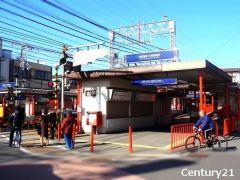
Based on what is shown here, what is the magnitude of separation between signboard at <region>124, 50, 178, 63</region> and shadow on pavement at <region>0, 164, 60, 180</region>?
1229 cm

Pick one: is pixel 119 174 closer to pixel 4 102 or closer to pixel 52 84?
pixel 52 84

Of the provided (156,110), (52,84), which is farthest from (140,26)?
(52,84)

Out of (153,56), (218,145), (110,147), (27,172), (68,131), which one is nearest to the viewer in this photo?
(27,172)

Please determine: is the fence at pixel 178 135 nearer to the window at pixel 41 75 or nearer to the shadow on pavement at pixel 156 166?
the shadow on pavement at pixel 156 166

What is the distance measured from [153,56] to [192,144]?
27.0ft

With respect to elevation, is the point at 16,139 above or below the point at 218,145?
above

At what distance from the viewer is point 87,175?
1004cm

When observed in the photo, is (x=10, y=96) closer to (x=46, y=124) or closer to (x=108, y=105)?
(x=108, y=105)

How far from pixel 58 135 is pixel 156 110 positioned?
44.6ft

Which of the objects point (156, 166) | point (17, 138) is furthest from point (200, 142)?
point (17, 138)

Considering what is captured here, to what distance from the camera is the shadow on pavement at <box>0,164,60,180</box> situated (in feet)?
32.3

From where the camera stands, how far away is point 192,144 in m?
15.4

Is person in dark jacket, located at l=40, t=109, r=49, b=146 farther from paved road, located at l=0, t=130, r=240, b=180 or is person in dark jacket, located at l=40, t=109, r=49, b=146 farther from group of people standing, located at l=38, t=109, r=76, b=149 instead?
paved road, located at l=0, t=130, r=240, b=180

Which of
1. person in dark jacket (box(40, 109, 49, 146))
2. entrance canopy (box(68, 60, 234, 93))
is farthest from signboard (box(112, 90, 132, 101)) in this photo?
person in dark jacket (box(40, 109, 49, 146))
